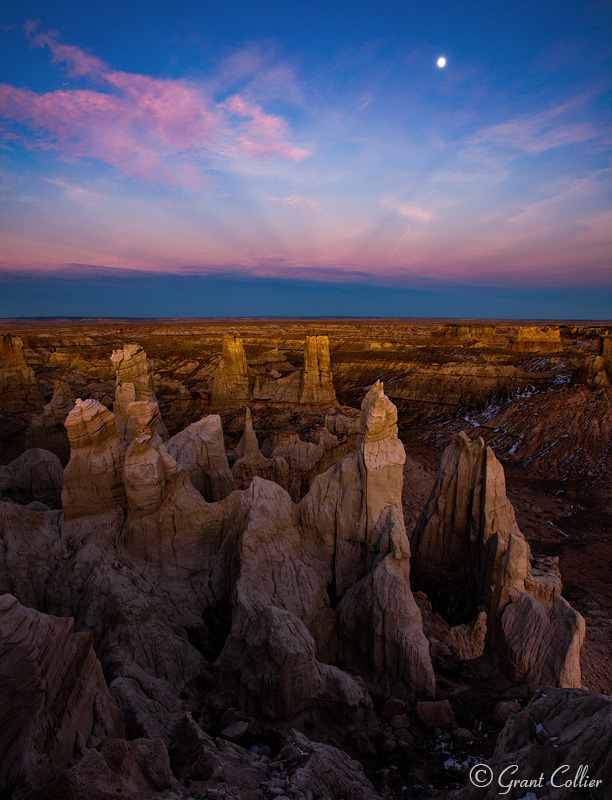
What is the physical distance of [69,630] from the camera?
4930 millimetres

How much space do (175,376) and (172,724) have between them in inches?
2374

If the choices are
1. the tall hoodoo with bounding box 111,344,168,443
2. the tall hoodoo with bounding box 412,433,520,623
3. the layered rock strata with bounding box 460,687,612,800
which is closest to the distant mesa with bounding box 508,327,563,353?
the tall hoodoo with bounding box 412,433,520,623

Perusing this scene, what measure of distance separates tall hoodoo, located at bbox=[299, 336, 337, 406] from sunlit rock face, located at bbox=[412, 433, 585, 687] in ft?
92.9

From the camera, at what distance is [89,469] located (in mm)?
9695

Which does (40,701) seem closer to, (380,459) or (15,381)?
(380,459)

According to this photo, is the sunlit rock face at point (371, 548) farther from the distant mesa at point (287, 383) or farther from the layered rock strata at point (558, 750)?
the distant mesa at point (287, 383)

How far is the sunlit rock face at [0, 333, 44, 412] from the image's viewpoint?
3170cm

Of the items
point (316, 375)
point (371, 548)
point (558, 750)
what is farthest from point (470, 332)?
point (558, 750)

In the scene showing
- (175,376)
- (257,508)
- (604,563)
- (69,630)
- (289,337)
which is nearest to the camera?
(69,630)

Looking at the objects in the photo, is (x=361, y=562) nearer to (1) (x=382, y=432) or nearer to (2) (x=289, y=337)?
(1) (x=382, y=432)

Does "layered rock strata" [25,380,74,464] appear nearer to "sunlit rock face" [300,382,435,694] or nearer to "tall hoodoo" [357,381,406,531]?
"sunlit rock face" [300,382,435,694]

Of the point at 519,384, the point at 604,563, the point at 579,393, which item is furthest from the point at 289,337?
the point at 604,563

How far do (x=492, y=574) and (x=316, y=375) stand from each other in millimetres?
32433

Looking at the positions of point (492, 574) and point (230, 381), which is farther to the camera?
point (230, 381)
